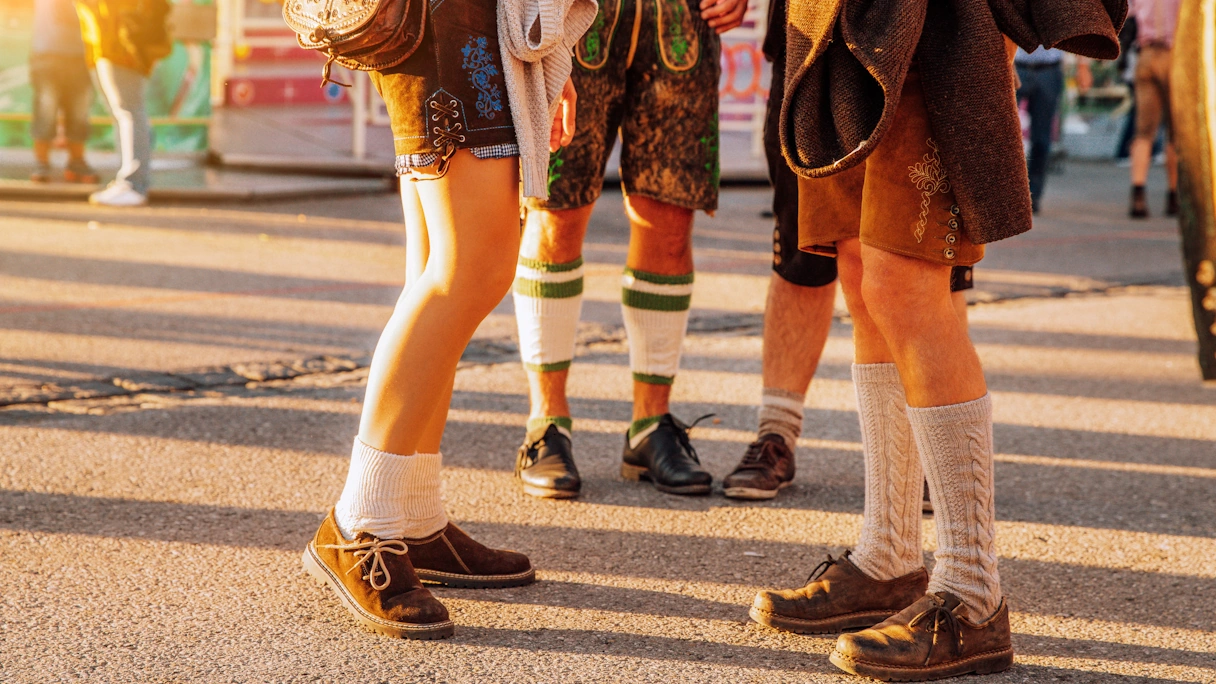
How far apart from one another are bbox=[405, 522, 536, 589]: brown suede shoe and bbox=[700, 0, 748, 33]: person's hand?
59.2 inches

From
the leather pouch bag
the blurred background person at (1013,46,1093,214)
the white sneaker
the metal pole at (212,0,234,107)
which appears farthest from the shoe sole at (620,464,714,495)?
the metal pole at (212,0,234,107)

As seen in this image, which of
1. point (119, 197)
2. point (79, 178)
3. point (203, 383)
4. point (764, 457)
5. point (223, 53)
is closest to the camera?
point (764, 457)

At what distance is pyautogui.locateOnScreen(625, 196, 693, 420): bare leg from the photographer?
3.39 metres

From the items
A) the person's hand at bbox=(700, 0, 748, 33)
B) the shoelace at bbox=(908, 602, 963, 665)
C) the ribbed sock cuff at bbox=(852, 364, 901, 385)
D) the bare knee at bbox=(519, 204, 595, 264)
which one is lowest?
the shoelace at bbox=(908, 602, 963, 665)

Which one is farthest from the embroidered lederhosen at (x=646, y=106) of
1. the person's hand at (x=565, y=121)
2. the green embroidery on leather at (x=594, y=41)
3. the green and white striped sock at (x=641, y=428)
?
the green and white striped sock at (x=641, y=428)

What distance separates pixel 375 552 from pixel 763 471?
3.98ft

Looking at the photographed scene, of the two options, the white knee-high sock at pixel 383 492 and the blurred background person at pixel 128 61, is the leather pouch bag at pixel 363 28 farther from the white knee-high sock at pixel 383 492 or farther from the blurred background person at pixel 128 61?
the blurred background person at pixel 128 61

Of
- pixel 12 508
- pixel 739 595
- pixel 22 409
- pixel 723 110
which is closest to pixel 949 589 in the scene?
pixel 739 595

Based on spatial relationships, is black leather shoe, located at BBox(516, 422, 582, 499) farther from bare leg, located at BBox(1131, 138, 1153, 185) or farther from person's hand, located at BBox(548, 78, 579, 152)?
bare leg, located at BBox(1131, 138, 1153, 185)

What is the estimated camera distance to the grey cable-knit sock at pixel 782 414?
11.0 ft

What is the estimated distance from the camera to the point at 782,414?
3.38 meters

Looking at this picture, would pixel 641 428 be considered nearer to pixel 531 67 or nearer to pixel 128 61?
pixel 531 67

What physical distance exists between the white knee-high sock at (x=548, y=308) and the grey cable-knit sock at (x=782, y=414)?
0.54 m

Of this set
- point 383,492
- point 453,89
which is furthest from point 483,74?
point 383,492
